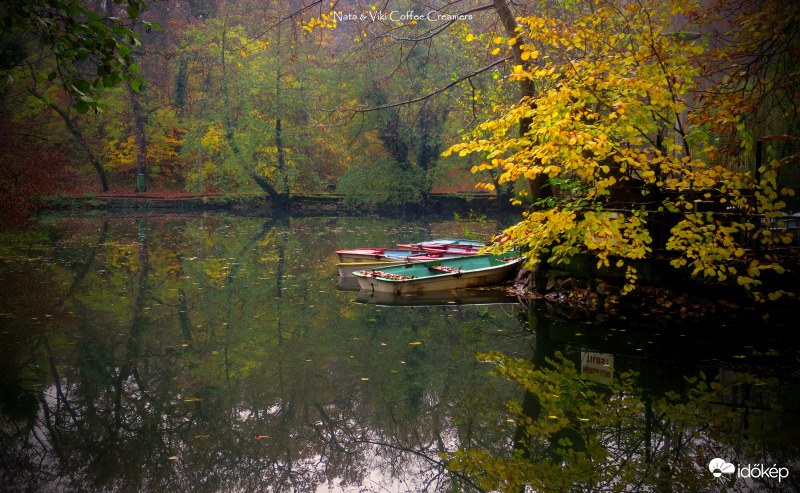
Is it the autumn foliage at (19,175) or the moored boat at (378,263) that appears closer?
the moored boat at (378,263)

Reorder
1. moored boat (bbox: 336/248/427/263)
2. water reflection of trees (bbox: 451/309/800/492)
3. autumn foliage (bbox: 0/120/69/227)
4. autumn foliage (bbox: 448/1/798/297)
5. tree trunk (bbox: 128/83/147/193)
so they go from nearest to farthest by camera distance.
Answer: water reflection of trees (bbox: 451/309/800/492)
autumn foliage (bbox: 448/1/798/297)
moored boat (bbox: 336/248/427/263)
autumn foliage (bbox: 0/120/69/227)
tree trunk (bbox: 128/83/147/193)

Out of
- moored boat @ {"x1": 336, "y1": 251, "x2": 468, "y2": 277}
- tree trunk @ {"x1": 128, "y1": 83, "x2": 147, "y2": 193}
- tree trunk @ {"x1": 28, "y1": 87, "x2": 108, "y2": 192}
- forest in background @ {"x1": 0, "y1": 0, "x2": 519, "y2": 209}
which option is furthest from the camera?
tree trunk @ {"x1": 128, "y1": 83, "x2": 147, "y2": 193}

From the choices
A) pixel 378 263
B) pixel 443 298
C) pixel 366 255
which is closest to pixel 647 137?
pixel 443 298

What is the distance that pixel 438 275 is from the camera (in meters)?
11.2

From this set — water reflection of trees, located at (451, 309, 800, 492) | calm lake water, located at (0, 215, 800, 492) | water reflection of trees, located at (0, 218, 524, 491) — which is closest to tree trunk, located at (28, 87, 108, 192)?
calm lake water, located at (0, 215, 800, 492)

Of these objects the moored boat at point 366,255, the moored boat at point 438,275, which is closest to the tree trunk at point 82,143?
the moored boat at point 366,255

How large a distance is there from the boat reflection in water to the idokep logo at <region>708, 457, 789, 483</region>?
6283mm

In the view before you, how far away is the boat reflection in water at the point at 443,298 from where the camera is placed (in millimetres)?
10539

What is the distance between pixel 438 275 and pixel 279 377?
5352mm

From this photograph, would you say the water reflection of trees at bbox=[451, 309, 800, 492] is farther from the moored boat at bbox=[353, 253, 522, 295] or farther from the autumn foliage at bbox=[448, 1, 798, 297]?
the moored boat at bbox=[353, 253, 522, 295]

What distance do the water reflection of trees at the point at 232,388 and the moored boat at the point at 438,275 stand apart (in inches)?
31.3

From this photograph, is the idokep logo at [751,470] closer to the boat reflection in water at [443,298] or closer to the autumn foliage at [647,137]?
the autumn foliage at [647,137]

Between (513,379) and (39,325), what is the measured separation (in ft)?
20.8

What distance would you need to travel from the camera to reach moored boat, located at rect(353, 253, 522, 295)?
11.0m
